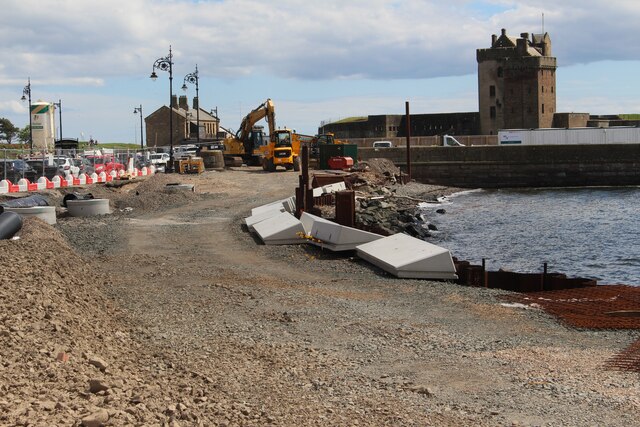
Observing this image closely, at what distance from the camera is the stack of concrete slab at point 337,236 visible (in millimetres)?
19828

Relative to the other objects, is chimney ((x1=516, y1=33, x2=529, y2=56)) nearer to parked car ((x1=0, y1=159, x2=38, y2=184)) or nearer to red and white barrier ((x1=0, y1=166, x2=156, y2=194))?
red and white barrier ((x1=0, y1=166, x2=156, y2=194))

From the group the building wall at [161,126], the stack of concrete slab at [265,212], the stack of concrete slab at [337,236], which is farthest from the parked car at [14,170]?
the building wall at [161,126]

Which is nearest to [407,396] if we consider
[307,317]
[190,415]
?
[190,415]

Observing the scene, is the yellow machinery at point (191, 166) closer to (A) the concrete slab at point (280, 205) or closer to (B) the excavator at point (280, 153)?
(B) the excavator at point (280, 153)

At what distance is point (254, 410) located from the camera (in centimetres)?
796

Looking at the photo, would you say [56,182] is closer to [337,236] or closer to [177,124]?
[337,236]

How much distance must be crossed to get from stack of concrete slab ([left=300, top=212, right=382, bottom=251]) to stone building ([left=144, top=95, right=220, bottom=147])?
87253 millimetres

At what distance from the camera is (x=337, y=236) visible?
19.9m

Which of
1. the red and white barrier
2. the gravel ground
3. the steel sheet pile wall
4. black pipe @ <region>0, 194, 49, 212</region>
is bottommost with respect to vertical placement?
the steel sheet pile wall

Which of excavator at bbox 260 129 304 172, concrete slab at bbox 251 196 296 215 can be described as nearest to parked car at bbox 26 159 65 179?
concrete slab at bbox 251 196 296 215

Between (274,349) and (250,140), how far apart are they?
4822cm

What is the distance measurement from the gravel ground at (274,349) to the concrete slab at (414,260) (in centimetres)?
33

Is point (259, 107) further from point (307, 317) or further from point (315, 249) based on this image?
point (307, 317)

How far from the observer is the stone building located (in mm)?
111188
